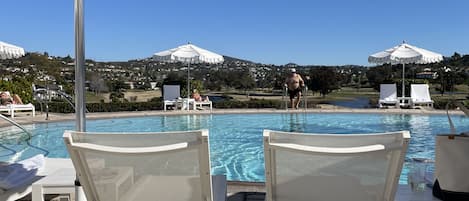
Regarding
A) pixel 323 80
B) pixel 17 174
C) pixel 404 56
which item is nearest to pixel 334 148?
pixel 17 174

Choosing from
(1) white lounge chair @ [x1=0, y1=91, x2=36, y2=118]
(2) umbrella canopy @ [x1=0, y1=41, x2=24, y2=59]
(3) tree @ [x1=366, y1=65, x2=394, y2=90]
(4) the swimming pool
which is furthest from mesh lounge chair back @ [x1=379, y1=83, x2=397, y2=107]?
(2) umbrella canopy @ [x1=0, y1=41, x2=24, y2=59]

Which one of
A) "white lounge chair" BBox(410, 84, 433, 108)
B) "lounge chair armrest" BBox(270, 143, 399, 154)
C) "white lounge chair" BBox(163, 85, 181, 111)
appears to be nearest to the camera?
"lounge chair armrest" BBox(270, 143, 399, 154)

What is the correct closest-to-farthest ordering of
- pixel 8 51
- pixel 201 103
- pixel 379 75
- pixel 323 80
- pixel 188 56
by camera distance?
1. pixel 8 51
2. pixel 201 103
3. pixel 188 56
4. pixel 323 80
5. pixel 379 75

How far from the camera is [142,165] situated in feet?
6.02

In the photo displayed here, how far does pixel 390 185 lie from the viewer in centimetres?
182

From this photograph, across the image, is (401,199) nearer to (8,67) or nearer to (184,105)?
(184,105)

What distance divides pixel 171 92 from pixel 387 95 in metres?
7.25

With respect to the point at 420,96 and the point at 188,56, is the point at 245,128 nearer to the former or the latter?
the point at 188,56

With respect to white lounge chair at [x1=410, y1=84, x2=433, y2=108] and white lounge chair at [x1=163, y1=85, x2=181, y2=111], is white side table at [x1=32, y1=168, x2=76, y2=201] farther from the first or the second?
white lounge chair at [x1=410, y1=84, x2=433, y2=108]

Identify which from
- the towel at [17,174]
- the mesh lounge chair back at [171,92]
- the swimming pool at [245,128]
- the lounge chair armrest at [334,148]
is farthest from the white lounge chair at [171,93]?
the lounge chair armrest at [334,148]

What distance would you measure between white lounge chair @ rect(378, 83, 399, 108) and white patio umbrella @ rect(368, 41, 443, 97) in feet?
2.31

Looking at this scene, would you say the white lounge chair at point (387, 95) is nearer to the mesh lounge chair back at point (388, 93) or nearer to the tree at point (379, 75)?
the mesh lounge chair back at point (388, 93)

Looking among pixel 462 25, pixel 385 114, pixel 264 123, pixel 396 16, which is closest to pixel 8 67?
pixel 264 123

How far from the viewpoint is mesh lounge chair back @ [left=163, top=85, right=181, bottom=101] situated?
14.0 m
